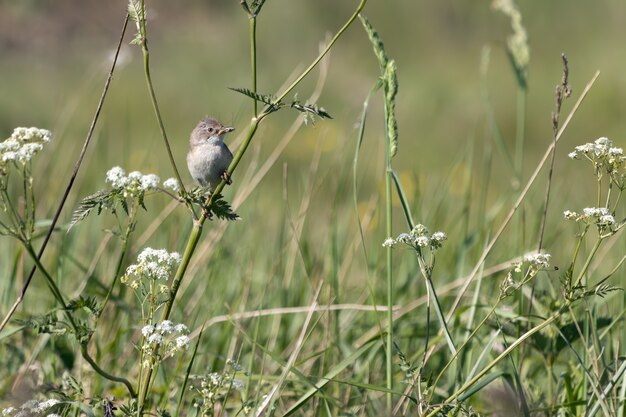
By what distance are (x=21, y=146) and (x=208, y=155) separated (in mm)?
1268

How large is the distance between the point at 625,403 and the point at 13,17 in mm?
18878

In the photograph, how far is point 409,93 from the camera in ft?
54.9

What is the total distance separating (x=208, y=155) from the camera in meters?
3.70

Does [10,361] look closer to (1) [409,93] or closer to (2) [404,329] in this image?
(2) [404,329]

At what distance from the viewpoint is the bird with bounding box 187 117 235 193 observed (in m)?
3.59

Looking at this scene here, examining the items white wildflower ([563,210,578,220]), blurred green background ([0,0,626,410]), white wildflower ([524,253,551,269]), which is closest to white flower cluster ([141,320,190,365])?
white wildflower ([524,253,551,269])

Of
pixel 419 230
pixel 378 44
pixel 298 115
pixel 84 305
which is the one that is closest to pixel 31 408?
pixel 84 305

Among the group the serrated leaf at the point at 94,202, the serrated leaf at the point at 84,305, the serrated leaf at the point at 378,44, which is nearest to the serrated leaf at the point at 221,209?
the serrated leaf at the point at 94,202

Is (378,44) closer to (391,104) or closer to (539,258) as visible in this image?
(391,104)

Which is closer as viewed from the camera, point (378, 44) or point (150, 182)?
point (150, 182)

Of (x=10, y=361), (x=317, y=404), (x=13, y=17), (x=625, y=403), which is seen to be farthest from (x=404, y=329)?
(x=13, y=17)

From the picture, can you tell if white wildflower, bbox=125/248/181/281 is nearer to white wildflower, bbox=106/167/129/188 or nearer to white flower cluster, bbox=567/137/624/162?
white wildflower, bbox=106/167/129/188

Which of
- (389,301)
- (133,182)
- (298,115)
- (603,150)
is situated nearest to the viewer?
(133,182)

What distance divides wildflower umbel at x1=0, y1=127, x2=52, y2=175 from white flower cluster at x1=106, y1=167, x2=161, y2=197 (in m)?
0.19
